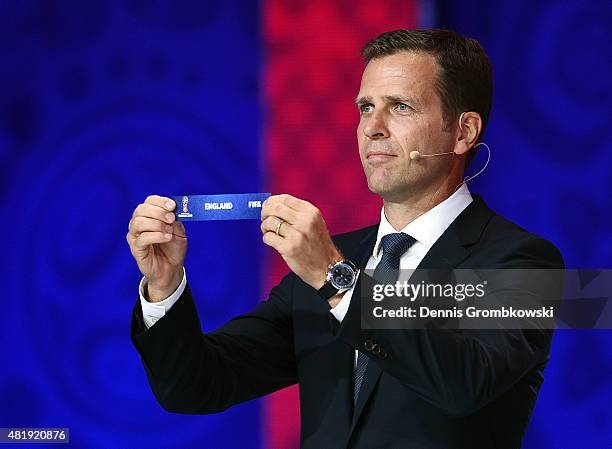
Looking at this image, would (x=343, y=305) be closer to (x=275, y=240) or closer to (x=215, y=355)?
(x=275, y=240)

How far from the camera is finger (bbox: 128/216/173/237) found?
1.93 meters

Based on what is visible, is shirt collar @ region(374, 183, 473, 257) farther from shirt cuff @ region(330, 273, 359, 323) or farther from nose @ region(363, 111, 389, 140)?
shirt cuff @ region(330, 273, 359, 323)

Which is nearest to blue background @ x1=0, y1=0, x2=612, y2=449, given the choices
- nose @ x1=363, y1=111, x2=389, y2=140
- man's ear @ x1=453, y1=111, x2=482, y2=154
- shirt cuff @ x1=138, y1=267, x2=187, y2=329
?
man's ear @ x1=453, y1=111, x2=482, y2=154

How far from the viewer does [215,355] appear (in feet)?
6.93

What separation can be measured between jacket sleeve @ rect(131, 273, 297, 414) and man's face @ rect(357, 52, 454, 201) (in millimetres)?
374

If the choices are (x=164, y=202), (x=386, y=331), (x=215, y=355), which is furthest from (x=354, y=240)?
(x=386, y=331)

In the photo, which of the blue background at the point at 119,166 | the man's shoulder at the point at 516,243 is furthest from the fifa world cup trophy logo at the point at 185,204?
the blue background at the point at 119,166

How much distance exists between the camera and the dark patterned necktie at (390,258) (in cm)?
201

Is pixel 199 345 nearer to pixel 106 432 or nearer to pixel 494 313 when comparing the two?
pixel 494 313

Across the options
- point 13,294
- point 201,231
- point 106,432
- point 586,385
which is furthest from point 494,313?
point 13,294

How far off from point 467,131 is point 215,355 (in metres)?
0.81

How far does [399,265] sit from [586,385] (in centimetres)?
110

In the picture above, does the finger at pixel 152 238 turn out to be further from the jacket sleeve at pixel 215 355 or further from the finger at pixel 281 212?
the finger at pixel 281 212

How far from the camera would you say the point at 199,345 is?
204 cm
